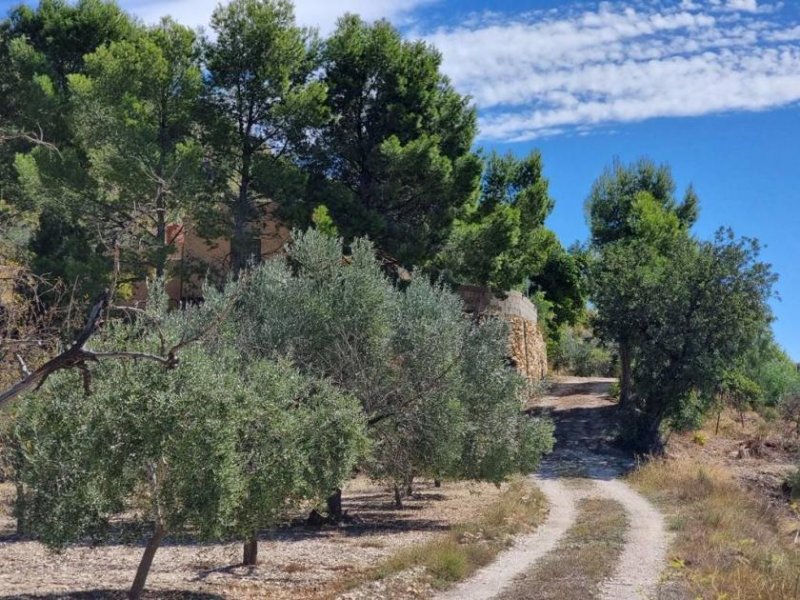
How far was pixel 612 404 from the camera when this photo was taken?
41.6 meters

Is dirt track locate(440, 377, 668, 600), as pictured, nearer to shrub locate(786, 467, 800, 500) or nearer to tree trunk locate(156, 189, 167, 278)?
shrub locate(786, 467, 800, 500)

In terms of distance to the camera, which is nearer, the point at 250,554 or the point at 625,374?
the point at 250,554

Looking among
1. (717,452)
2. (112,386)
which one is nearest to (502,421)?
(112,386)

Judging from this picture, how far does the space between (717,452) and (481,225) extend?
14106 millimetres

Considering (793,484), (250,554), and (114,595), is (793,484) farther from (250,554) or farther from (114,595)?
(114,595)

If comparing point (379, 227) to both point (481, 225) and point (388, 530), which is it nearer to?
point (481, 225)

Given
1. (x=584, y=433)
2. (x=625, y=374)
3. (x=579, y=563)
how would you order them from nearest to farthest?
(x=579, y=563) < (x=584, y=433) < (x=625, y=374)

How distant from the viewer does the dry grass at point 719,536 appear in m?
9.34

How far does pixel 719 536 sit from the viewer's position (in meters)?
16.2

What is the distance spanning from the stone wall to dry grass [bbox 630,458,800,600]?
752 centimetres

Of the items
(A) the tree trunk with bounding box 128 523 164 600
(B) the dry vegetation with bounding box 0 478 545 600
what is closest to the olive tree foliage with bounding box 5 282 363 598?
(A) the tree trunk with bounding box 128 523 164 600

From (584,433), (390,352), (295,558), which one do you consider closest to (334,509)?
(390,352)

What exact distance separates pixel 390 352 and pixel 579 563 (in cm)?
584

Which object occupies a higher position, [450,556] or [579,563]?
[450,556]
